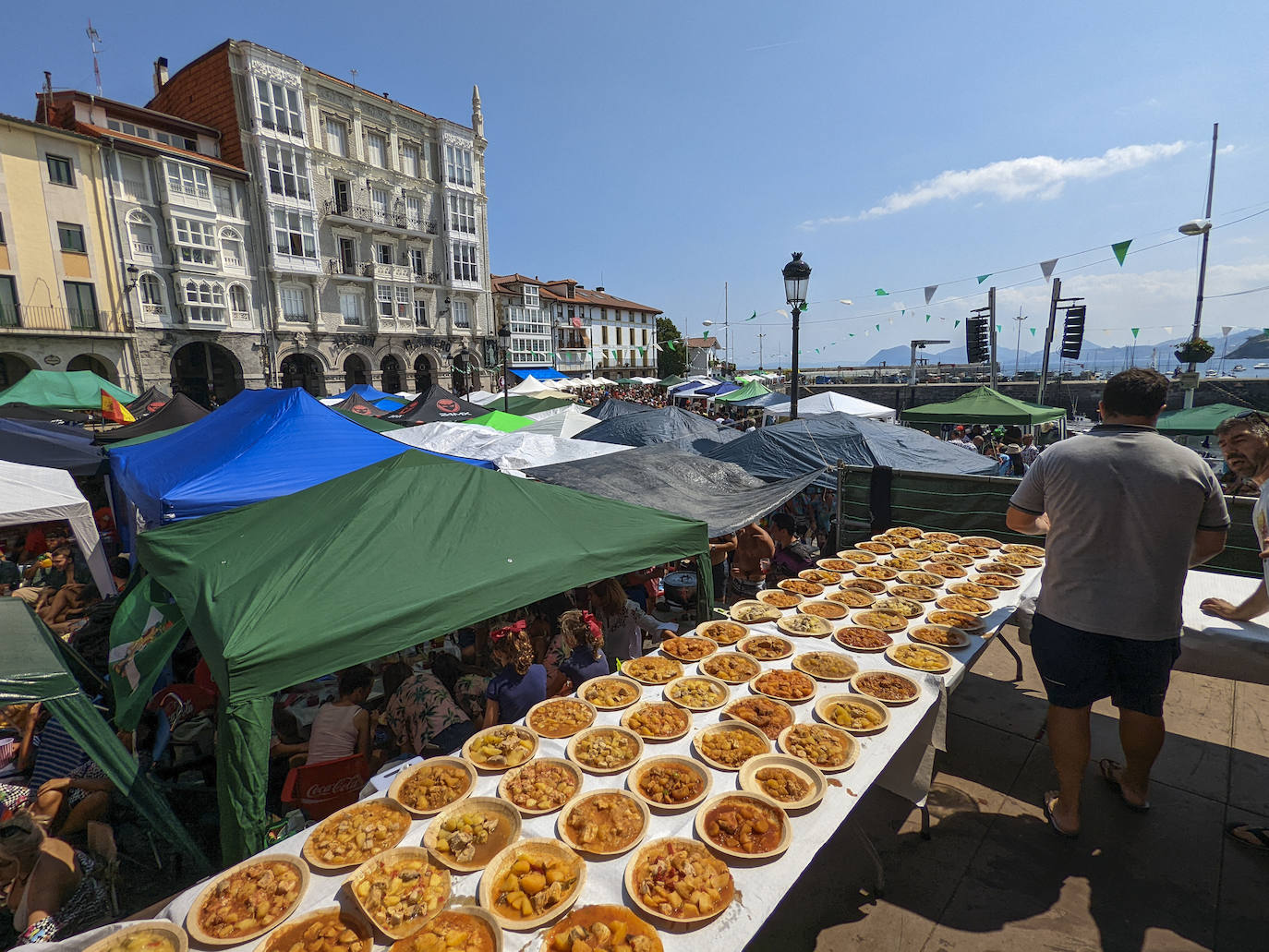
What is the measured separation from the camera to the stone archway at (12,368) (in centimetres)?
2509

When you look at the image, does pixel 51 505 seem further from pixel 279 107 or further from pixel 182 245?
pixel 279 107

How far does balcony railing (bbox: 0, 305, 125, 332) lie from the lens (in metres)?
24.1

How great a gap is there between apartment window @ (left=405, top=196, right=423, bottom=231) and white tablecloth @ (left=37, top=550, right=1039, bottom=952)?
41.2 meters

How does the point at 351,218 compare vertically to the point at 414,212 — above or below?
below

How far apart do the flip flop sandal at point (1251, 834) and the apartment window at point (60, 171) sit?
130 feet

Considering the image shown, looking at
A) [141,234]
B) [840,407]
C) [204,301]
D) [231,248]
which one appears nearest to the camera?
[840,407]

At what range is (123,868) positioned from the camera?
409 cm

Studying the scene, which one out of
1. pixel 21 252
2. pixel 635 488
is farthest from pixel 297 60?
pixel 635 488

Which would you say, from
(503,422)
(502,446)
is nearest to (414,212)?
(503,422)

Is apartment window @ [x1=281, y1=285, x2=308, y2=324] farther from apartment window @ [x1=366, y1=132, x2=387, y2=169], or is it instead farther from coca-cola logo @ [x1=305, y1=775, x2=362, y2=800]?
coca-cola logo @ [x1=305, y1=775, x2=362, y2=800]

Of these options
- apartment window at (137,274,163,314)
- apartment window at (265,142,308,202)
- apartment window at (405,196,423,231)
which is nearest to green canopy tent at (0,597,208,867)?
apartment window at (137,274,163,314)

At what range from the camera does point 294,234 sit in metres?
32.2

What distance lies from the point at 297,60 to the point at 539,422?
31727mm

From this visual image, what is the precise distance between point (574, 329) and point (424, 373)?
2287 cm
